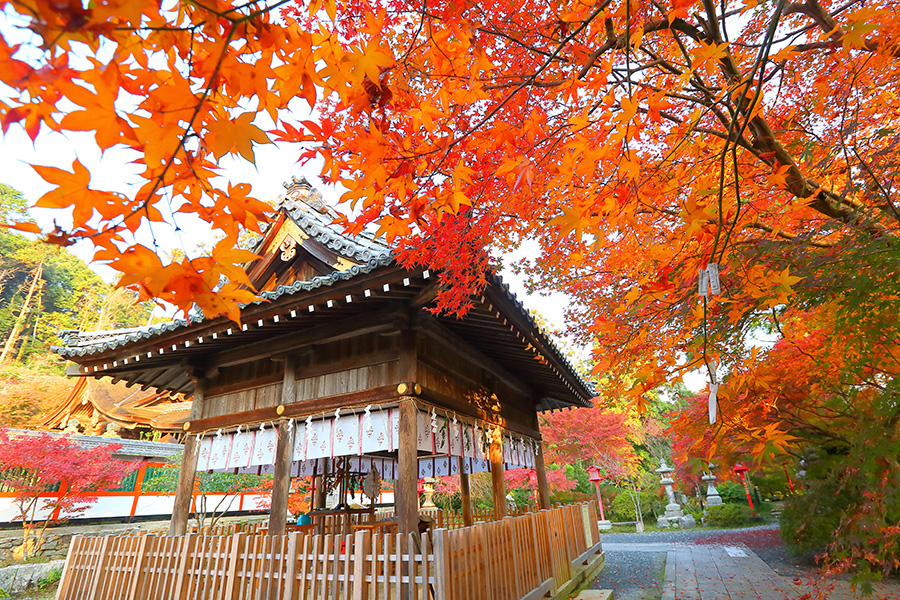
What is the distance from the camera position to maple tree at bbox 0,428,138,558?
10055mm

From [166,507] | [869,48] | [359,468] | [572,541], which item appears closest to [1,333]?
[166,507]

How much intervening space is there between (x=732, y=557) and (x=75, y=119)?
553 inches

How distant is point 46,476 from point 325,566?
1000cm

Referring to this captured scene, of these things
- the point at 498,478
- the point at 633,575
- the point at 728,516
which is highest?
the point at 498,478

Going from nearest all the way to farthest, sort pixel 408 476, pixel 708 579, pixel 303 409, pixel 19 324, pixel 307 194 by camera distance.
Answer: pixel 408 476 → pixel 303 409 → pixel 708 579 → pixel 307 194 → pixel 19 324

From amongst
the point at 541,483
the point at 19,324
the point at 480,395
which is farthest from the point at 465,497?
the point at 19,324

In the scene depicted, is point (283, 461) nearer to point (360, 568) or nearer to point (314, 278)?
point (360, 568)

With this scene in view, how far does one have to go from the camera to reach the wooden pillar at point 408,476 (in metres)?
5.01

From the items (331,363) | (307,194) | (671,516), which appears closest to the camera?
(331,363)

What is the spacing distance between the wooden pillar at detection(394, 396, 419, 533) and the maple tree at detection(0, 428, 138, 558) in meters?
10.0

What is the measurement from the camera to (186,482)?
22.2 feet

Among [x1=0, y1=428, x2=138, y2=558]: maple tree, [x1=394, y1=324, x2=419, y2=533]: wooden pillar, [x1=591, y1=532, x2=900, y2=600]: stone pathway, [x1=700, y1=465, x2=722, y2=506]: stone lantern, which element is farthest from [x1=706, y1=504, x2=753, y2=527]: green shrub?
[x1=0, y1=428, x2=138, y2=558]: maple tree

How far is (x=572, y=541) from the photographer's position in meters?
8.20

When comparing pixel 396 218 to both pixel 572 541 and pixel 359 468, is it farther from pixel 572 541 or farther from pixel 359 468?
pixel 359 468
